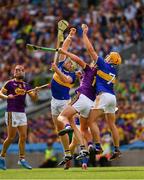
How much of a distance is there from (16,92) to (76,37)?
12.7 metres

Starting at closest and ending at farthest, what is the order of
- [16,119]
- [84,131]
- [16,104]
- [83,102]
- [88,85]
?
[83,102]
[88,85]
[84,131]
[16,119]
[16,104]

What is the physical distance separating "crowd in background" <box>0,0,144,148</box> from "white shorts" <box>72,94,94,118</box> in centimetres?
705

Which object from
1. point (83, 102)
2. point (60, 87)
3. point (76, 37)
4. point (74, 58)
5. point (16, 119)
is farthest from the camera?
point (76, 37)

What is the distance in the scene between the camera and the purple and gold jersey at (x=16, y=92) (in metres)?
22.8

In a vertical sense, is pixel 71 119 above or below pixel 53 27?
below

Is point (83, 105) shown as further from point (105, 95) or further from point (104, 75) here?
point (104, 75)

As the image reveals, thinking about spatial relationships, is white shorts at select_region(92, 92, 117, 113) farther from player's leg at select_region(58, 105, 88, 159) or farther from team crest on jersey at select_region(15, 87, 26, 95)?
team crest on jersey at select_region(15, 87, 26, 95)

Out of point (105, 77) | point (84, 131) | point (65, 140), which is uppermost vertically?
point (105, 77)

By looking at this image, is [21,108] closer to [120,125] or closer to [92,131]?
[92,131]

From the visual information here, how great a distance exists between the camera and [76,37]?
35.3 meters

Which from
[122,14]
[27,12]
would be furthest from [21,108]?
[27,12]

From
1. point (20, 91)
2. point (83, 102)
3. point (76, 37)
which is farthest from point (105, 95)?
point (76, 37)

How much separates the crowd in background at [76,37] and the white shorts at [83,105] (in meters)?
7.05

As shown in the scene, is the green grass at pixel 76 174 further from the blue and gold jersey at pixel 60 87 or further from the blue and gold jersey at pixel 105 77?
the blue and gold jersey at pixel 60 87
